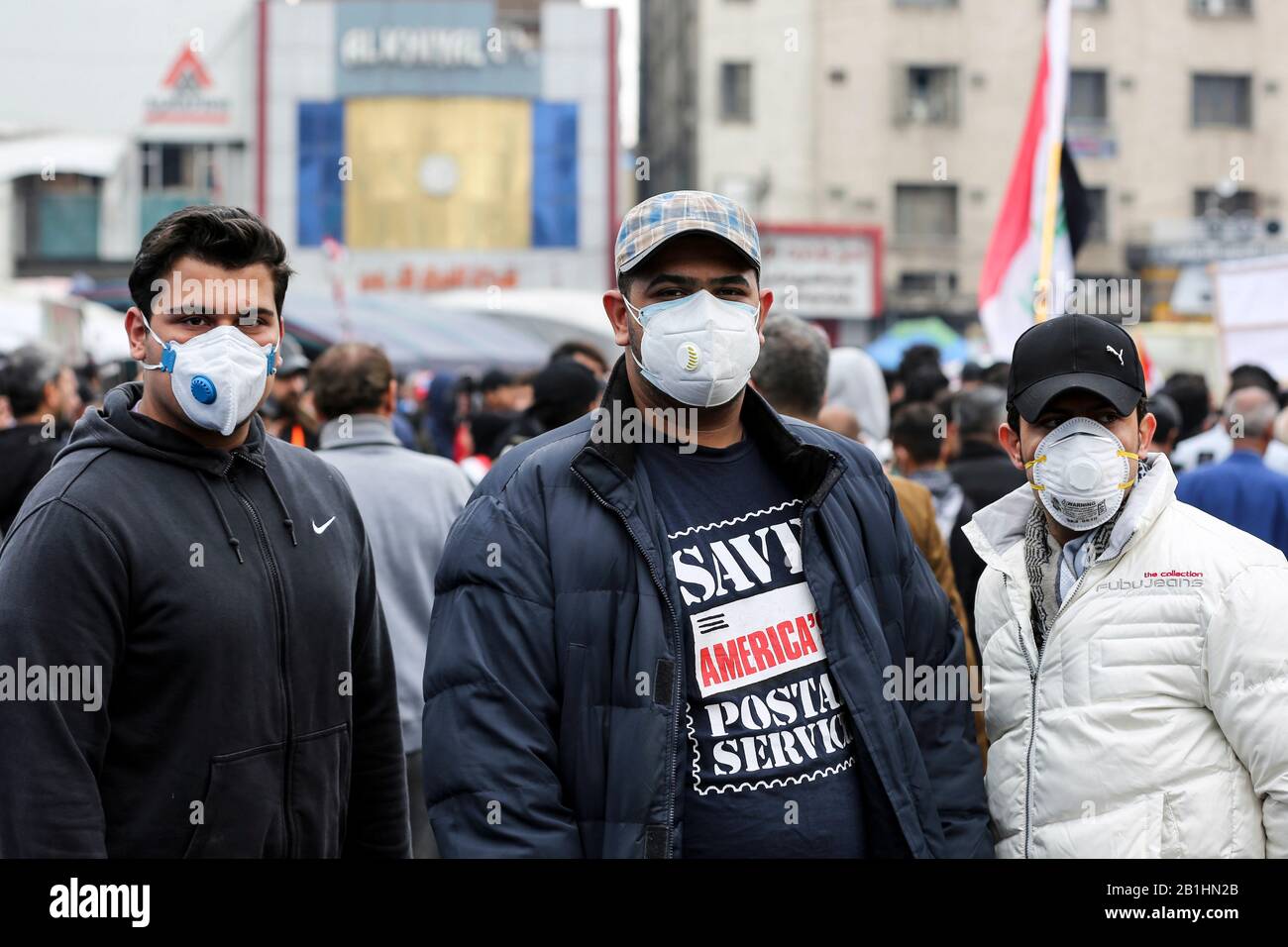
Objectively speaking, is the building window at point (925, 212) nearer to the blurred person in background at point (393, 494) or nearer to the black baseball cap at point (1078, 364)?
the blurred person in background at point (393, 494)

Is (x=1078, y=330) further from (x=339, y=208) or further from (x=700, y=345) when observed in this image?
(x=339, y=208)

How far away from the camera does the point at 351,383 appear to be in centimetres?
520

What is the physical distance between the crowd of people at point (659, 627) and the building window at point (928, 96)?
38586 mm

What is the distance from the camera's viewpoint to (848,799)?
2680 millimetres

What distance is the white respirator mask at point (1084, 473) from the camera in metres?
2.99

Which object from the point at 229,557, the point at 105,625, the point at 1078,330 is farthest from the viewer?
the point at 1078,330

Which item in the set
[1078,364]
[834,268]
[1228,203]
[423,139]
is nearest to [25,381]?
[1078,364]

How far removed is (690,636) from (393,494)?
8.47ft

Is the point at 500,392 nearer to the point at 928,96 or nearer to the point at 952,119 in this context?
the point at 952,119

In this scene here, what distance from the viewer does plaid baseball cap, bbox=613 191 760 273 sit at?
2.77 meters

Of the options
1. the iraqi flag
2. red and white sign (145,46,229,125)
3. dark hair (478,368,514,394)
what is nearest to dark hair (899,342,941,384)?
the iraqi flag

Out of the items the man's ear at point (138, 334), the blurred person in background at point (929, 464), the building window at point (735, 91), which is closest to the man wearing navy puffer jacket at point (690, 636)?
the man's ear at point (138, 334)

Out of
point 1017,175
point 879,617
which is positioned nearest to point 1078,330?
point 879,617

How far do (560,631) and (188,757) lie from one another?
26.9 inches
